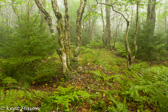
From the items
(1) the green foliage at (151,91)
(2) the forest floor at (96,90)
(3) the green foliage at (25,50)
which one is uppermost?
(3) the green foliage at (25,50)

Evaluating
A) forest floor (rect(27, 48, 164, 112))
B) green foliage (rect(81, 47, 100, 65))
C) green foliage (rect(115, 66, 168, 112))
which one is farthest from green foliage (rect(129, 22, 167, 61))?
green foliage (rect(115, 66, 168, 112))

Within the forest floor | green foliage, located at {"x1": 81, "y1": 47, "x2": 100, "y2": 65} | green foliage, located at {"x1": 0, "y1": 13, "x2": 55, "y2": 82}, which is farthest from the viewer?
green foliage, located at {"x1": 81, "y1": 47, "x2": 100, "y2": 65}

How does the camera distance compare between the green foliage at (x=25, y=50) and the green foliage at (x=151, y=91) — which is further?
the green foliage at (x=25, y=50)

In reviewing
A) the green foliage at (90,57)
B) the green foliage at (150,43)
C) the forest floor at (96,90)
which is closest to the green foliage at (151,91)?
the forest floor at (96,90)

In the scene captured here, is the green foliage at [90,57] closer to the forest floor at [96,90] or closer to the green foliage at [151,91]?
the forest floor at [96,90]

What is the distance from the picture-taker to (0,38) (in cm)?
921

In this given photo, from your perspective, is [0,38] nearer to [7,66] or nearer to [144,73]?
[7,66]

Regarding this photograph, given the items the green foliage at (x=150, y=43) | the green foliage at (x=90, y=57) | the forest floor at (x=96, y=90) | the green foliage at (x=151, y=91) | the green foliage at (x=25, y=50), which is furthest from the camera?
the green foliage at (x=150, y=43)

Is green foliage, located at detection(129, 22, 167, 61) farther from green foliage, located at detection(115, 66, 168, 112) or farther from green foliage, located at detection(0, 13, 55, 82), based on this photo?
green foliage, located at detection(0, 13, 55, 82)

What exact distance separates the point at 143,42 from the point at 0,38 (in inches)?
510

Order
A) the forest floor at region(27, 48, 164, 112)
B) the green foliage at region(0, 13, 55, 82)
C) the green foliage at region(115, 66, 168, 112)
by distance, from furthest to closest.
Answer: the green foliage at region(0, 13, 55, 82) < the forest floor at region(27, 48, 164, 112) < the green foliage at region(115, 66, 168, 112)

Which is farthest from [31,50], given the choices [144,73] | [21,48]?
[144,73]

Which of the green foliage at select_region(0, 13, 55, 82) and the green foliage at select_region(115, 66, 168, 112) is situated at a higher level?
the green foliage at select_region(0, 13, 55, 82)

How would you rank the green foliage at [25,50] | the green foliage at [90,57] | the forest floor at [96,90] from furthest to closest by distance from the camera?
the green foliage at [90,57] < the green foliage at [25,50] < the forest floor at [96,90]
